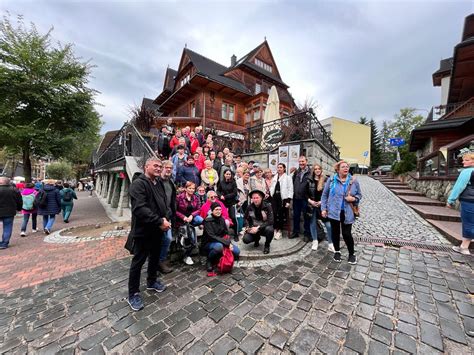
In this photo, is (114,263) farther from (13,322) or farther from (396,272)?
(396,272)

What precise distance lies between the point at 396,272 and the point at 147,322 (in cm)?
400

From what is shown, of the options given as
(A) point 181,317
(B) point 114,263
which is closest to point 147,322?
(A) point 181,317

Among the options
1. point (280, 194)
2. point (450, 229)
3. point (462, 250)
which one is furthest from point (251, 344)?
point (450, 229)

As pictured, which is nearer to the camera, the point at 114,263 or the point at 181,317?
the point at 181,317

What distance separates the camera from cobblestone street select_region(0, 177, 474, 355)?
2010mm

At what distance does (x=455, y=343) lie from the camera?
1.96 meters

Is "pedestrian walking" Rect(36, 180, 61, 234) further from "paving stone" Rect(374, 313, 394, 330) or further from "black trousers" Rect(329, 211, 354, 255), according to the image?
"paving stone" Rect(374, 313, 394, 330)

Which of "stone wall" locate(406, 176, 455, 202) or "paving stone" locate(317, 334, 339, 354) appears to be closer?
"paving stone" locate(317, 334, 339, 354)

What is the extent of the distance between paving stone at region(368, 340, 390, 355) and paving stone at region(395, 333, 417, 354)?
0.47 ft

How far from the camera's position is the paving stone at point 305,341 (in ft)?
6.31

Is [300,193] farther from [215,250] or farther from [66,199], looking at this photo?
[66,199]

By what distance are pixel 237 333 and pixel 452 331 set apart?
2.37 meters

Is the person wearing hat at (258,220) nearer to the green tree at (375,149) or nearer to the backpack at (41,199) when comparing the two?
the backpack at (41,199)

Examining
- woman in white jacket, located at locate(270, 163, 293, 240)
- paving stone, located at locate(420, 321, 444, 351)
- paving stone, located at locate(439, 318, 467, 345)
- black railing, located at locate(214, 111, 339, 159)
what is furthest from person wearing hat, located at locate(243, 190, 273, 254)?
black railing, located at locate(214, 111, 339, 159)
